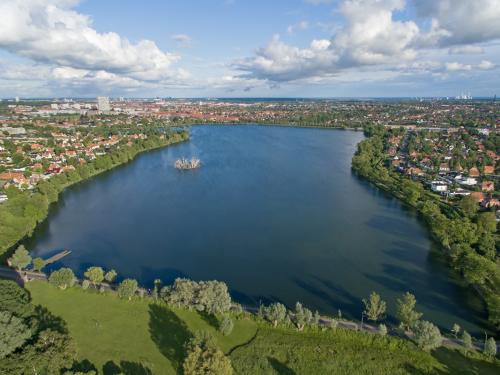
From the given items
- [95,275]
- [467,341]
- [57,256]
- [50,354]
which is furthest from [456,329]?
[57,256]

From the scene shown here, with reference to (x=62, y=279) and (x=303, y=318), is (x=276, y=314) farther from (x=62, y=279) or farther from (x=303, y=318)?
(x=62, y=279)

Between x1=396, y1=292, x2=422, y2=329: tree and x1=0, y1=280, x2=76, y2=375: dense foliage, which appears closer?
x1=0, y1=280, x2=76, y2=375: dense foliage

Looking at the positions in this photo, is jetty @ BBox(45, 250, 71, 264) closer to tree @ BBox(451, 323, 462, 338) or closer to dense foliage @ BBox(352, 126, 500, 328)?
tree @ BBox(451, 323, 462, 338)

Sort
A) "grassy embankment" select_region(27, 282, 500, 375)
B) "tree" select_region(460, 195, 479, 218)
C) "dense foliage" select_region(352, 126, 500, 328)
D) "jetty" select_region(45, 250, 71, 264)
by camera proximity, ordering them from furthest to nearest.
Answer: "tree" select_region(460, 195, 479, 218) < "jetty" select_region(45, 250, 71, 264) < "dense foliage" select_region(352, 126, 500, 328) < "grassy embankment" select_region(27, 282, 500, 375)

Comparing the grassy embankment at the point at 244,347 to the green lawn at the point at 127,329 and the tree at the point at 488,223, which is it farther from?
the tree at the point at 488,223

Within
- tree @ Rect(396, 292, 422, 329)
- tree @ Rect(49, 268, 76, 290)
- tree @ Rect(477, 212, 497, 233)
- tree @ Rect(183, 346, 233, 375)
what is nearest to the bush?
tree @ Rect(49, 268, 76, 290)

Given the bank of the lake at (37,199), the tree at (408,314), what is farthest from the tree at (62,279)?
the tree at (408,314)
